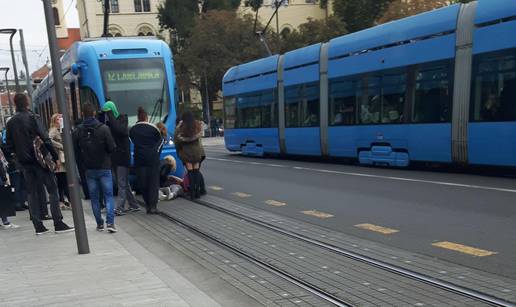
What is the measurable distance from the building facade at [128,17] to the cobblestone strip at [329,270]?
211ft

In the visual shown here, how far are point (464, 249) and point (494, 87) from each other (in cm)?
636

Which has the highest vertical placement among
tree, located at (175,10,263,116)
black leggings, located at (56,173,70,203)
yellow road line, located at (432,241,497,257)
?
tree, located at (175,10,263,116)

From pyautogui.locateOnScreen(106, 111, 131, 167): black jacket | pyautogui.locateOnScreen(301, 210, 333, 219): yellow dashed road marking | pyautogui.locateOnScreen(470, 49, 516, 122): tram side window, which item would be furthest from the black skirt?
pyautogui.locateOnScreen(470, 49, 516, 122): tram side window

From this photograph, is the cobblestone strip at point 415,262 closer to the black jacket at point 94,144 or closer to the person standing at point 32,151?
the black jacket at point 94,144

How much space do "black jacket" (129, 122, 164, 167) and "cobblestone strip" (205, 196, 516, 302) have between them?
8.31ft

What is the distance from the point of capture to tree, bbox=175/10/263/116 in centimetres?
4850

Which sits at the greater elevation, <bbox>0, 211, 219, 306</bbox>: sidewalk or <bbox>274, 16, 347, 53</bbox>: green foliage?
<bbox>274, 16, 347, 53</bbox>: green foliage

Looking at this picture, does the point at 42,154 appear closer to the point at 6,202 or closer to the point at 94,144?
the point at 94,144

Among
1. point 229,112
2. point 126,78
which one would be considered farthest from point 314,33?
point 126,78

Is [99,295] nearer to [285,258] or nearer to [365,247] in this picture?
[285,258]

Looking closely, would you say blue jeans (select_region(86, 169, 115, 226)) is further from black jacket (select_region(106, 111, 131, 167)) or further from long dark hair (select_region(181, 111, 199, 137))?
long dark hair (select_region(181, 111, 199, 137))

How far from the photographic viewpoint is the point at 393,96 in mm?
13938

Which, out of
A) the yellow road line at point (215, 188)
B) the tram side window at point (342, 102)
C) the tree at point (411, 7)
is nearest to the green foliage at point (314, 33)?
the tree at point (411, 7)

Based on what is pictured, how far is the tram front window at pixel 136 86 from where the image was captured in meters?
12.0
